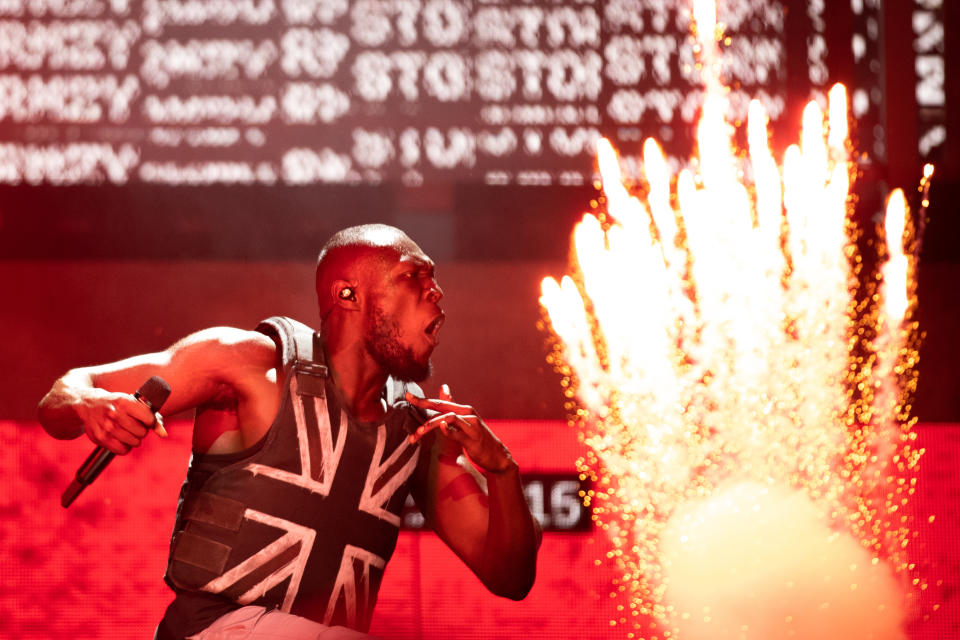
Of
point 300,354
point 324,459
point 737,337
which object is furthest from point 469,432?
point 737,337

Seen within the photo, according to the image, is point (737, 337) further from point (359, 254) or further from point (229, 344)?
point (229, 344)

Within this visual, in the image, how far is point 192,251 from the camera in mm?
5930

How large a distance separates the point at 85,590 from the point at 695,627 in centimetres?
282

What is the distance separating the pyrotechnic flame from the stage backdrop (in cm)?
81

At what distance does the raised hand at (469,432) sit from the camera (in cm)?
201

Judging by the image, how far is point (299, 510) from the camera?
7.12 feet

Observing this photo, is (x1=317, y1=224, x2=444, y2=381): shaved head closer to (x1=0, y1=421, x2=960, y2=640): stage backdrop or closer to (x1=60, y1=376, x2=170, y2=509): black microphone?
(x1=60, y1=376, x2=170, y2=509): black microphone

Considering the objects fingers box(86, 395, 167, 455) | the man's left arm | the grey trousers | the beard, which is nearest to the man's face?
the beard

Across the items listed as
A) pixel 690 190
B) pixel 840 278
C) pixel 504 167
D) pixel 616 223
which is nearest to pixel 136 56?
pixel 504 167

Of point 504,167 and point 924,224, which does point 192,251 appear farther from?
point 924,224

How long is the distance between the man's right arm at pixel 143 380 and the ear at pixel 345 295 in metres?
0.20

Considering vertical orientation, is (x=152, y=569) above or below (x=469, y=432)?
below

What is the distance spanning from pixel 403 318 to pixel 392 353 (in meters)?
0.09

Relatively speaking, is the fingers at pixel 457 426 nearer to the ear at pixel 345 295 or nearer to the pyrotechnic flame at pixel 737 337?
the ear at pixel 345 295
